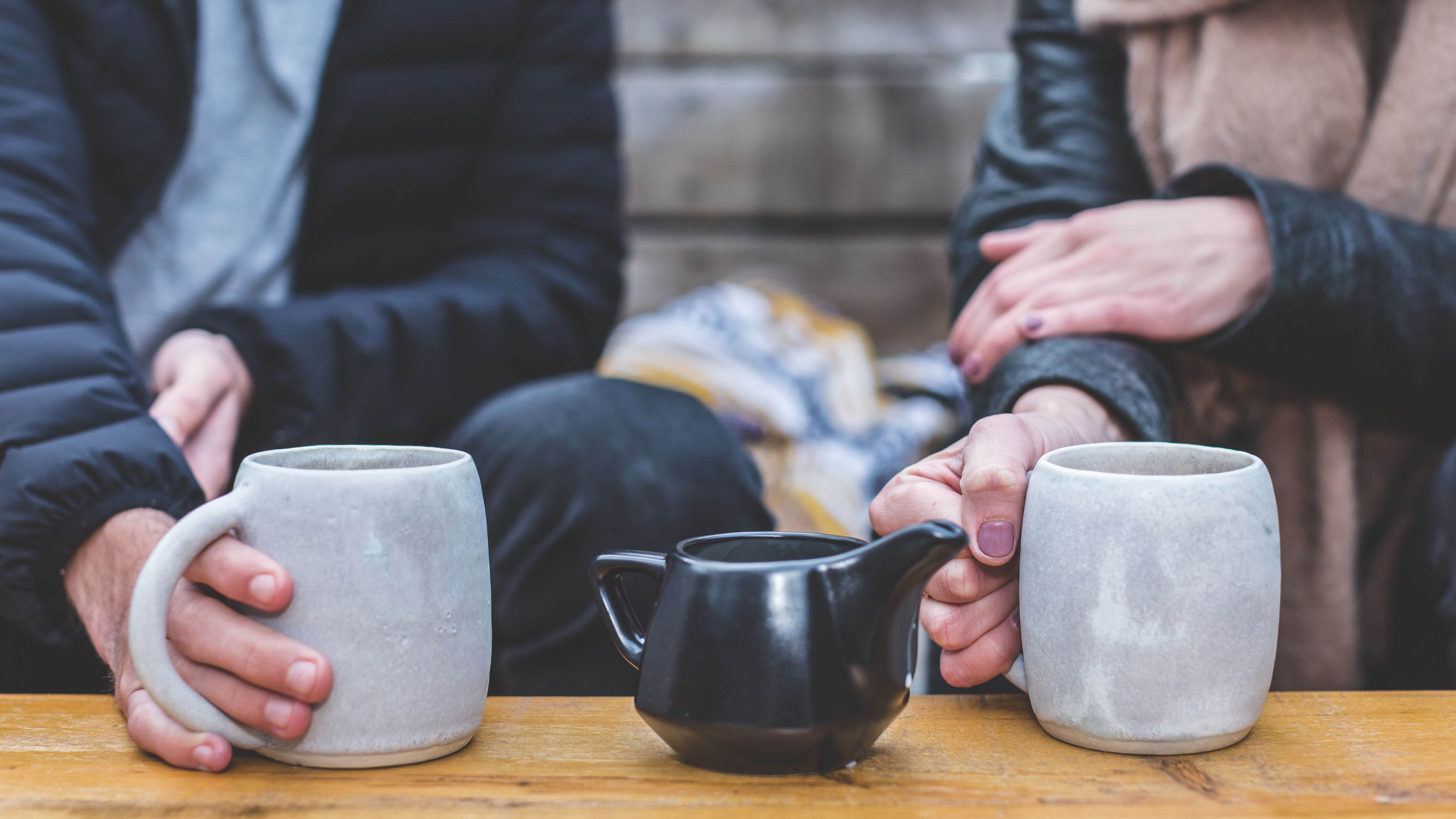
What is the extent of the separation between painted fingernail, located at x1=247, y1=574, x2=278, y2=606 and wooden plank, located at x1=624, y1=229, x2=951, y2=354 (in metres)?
1.59

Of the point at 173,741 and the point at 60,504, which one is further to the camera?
the point at 60,504

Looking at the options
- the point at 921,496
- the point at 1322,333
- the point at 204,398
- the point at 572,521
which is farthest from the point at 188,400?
the point at 1322,333

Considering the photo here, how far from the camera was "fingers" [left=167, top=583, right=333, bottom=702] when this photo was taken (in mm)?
420

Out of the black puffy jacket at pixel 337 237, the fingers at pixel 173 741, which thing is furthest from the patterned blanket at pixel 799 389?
the fingers at pixel 173 741

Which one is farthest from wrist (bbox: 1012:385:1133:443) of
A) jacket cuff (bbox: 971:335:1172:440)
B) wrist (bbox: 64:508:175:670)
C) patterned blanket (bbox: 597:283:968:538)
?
patterned blanket (bbox: 597:283:968:538)

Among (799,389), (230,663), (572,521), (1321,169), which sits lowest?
(799,389)

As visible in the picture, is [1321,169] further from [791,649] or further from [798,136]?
[798,136]

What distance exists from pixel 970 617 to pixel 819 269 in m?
1.55

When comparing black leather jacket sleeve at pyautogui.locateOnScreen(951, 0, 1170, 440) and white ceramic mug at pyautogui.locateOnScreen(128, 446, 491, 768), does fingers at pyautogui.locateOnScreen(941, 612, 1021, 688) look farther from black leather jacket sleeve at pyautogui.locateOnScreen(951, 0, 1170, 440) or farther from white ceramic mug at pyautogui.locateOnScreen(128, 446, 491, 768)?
black leather jacket sleeve at pyautogui.locateOnScreen(951, 0, 1170, 440)

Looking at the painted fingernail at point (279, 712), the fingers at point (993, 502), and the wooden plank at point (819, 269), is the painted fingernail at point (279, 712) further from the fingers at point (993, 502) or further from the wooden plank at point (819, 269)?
the wooden plank at point (819, 269)

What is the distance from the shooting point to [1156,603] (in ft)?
1.42

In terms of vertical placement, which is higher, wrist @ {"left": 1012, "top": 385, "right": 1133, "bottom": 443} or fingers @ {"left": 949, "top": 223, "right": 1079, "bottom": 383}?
fingers @ {"left": 949, "top": 223, "right": 1079, "bottom": 383}

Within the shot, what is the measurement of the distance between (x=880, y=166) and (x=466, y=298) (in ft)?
3.80

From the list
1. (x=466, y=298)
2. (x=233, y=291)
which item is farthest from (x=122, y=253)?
(x=466, y=298)
